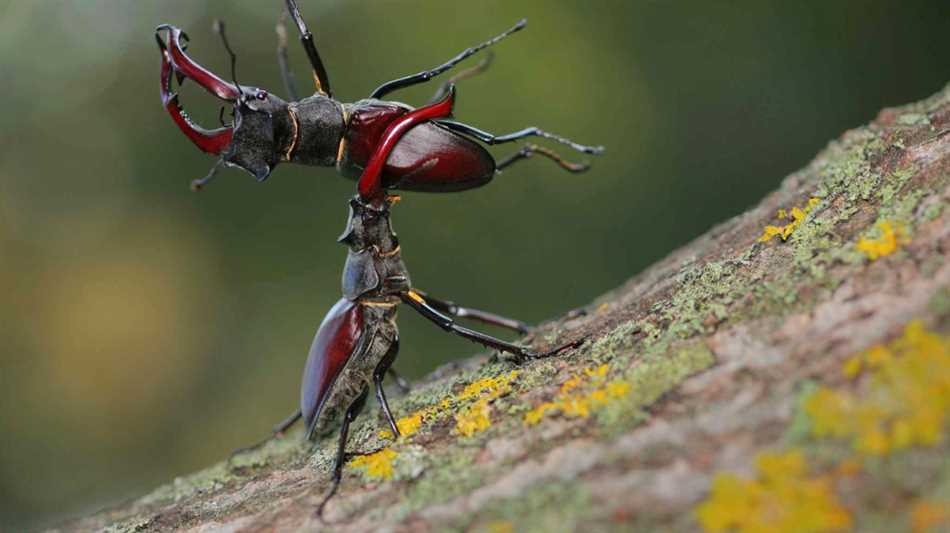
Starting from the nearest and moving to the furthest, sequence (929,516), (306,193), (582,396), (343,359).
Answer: (929,516), (582,396), (343,359), (306,193)

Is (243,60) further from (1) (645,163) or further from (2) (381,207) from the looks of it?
(2) (381,207)

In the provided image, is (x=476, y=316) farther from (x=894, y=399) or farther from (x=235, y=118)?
(x=894, y=399)

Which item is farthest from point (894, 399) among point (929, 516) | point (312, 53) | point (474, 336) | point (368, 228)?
point (312, 53)

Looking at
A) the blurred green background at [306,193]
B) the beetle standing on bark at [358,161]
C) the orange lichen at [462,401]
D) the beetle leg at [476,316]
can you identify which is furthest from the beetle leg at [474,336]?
the blurred green background at [306,193]

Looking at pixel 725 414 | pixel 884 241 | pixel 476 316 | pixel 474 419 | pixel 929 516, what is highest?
pixel 476 316

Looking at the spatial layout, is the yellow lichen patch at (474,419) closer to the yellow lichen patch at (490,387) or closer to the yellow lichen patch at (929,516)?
the yellow lichen patch at (490,387)

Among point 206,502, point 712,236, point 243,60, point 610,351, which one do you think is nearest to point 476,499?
point 610,351
